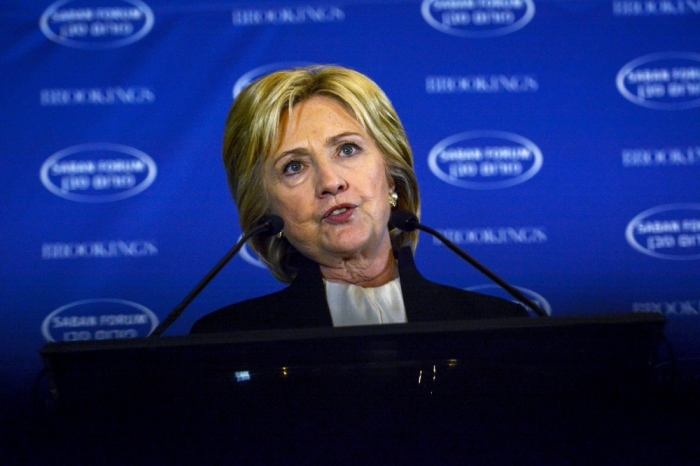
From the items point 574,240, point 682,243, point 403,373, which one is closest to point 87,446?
point 403,373

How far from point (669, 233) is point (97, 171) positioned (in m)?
1.69

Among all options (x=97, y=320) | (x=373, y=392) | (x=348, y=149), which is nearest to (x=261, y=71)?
(x=348, y=149)

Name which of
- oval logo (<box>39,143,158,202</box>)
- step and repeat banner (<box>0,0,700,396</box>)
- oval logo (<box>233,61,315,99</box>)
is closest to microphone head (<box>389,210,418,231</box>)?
step and repeat banner (<box>0,0,700,396</box>)

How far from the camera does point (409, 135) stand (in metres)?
2.51

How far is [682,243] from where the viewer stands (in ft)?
8.29

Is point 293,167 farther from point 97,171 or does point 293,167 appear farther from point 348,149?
point 97,171

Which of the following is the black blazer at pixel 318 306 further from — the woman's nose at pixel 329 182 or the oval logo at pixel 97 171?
the oval logo at pixel 97 171

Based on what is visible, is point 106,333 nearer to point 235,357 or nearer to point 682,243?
point 235,357

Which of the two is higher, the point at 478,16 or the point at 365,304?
the point at 478,16

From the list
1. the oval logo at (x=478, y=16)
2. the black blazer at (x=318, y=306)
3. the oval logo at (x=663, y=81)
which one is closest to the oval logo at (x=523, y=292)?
the black blazer at (x=318, y=306)

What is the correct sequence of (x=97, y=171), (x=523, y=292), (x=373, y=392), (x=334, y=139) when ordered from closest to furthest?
1. (x=373, y=392)
2. (x=334, y=139)
3. (x=523, y=292)
4. (x=97, y=171)

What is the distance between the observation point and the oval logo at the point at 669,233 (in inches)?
99.2

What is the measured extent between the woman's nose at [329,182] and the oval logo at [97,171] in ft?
1.93

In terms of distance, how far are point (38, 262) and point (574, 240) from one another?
1559 millimetres
